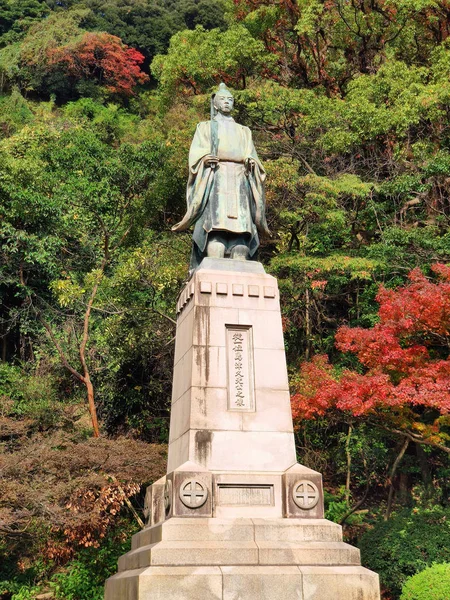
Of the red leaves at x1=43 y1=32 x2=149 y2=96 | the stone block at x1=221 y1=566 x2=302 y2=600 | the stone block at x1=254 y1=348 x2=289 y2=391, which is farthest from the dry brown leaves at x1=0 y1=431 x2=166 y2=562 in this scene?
the red leaves at x1=43 y1=32 x2=149 y2=96

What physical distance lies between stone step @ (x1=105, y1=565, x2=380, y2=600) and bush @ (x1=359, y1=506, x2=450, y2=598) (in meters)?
5.43

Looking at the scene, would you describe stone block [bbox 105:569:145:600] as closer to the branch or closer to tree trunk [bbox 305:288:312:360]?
the branch

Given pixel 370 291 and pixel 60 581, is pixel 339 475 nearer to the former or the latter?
pixel 370 291

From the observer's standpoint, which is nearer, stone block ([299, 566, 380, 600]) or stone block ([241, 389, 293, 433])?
stone block ([299, 566, 380, 600])

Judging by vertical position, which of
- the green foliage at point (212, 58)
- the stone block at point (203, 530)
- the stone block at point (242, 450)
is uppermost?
the green foliage at point (212, 58)

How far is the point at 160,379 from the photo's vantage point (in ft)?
55.8

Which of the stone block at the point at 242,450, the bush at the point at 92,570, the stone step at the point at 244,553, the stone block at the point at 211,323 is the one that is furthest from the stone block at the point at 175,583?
the bush at the point at 92,570

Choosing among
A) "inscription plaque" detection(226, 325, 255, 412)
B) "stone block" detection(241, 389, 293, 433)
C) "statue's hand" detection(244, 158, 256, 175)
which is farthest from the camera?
"statue's hand" detection(244, 158, 256, 175)

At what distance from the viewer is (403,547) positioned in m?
11.8

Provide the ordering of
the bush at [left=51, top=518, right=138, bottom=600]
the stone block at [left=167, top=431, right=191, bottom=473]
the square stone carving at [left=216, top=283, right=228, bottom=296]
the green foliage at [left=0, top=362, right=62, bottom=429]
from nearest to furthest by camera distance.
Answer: the stone block at [left=167, top=431, right=191, bottom=473], the square stone carving at [left=216, top=283, right=228, bottom=296], the bush at [left=51, top=518, right=138, bottom=600], the green foliage at [left=0, top=362, right=62, bottom=429]

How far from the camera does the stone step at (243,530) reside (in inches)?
255

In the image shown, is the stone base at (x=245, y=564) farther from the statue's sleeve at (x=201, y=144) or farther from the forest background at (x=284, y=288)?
the forest background at (x=284, y=288)

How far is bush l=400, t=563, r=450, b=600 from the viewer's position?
9.44 m

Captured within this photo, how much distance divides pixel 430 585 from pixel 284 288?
7874 mm
